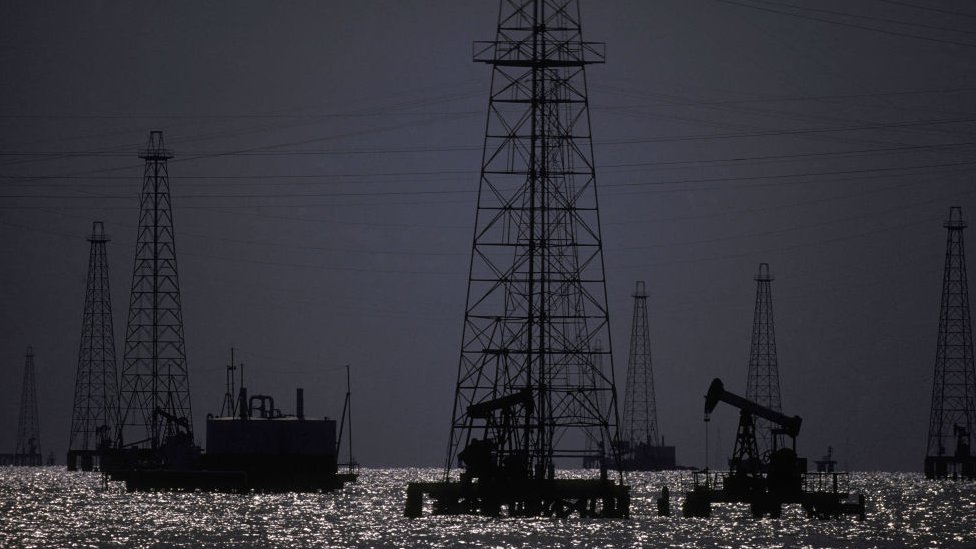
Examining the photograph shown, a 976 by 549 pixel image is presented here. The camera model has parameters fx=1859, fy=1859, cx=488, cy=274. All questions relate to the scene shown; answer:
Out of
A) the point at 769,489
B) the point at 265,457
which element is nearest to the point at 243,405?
the point at 265,457

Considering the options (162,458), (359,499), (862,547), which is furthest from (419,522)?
(162,458)

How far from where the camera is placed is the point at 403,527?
11350 centimetres

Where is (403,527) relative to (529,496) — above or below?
below

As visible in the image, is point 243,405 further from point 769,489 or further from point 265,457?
point 769,489

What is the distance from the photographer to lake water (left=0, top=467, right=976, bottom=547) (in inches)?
3925

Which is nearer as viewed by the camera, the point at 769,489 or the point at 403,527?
the point at 403,527

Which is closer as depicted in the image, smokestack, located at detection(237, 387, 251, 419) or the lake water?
the lake water

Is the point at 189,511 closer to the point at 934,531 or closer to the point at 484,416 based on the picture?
the point at 484,416

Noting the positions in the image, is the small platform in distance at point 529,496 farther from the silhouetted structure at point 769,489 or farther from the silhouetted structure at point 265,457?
the silhouetted structure at point 265,457

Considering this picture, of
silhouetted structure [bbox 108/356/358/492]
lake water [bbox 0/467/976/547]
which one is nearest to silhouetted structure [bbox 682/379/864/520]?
lake water [bbox 0/467/976/547]

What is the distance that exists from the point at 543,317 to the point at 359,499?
73.9 meters

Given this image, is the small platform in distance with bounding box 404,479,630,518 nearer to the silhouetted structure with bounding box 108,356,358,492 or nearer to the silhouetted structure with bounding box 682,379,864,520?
the silhouetted structure with bounding box 682,379,864,520

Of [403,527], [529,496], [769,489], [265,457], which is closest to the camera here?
[529,496]

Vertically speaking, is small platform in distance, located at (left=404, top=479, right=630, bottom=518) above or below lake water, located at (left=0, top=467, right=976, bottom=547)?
above
